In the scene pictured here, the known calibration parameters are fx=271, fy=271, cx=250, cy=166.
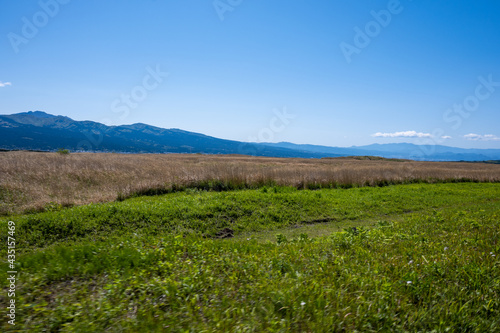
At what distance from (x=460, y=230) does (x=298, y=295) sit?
22.5 feet

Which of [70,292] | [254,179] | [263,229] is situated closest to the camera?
[70,292]

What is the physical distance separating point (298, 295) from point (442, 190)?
2196 centimetres

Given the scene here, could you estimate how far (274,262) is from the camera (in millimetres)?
5426

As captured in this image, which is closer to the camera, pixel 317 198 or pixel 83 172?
pixel 317 198

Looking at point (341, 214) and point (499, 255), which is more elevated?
point (499, 255)

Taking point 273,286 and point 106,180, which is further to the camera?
point 106,180

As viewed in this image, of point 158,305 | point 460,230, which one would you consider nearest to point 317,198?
point 460,230

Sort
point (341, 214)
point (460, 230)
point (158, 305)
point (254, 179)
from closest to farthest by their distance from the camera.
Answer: point (158, 305), point (460, 230), point (341, 214), point (254, 179)

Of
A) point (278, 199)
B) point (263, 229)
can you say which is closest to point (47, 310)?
point (263, 229)

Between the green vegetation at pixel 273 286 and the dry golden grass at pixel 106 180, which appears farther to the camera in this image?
the dry golden grass at pixel 106 180

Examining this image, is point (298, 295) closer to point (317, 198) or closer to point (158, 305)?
point (158, 305)

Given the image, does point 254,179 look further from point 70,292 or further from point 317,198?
point 70,292

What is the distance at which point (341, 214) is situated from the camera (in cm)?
1369

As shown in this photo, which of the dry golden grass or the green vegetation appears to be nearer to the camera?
the green vegetation
